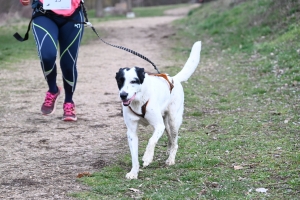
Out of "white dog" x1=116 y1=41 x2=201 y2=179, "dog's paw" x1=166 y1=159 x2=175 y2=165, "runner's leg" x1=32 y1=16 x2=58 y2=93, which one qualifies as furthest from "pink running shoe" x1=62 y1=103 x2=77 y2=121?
"dog's paw" x1=166 y1=159 x2=175 y2=165

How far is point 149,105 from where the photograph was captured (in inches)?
191

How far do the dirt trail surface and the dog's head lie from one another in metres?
0.75

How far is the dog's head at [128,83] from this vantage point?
15.2 ft

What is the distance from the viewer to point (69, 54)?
6.89 m

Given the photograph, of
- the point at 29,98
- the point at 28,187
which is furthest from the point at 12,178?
the point at 29,98

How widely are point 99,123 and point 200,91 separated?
2.65 meters

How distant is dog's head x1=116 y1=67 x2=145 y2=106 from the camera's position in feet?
15.2

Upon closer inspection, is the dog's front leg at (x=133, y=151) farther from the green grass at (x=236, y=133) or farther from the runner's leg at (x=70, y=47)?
the runner's leg at (x=70, y=47)

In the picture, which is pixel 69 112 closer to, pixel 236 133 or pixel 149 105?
pixel 236 133

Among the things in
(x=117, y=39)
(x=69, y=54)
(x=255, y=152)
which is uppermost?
(x=69, y=54)

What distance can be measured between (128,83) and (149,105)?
302 millimetres

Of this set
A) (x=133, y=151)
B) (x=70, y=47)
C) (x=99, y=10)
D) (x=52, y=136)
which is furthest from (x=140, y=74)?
(x=99, y=10)

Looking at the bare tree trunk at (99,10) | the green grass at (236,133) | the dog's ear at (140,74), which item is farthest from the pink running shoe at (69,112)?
the bare tree trunk at (99,10)

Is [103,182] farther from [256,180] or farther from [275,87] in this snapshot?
[275,87]
